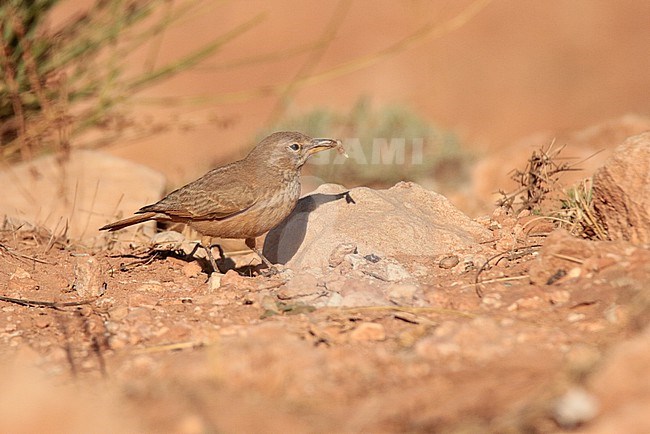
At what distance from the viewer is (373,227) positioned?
495 cm

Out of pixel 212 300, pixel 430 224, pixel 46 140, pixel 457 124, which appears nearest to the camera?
pixel 212 300

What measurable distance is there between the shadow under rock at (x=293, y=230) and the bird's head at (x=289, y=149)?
24 centimetres

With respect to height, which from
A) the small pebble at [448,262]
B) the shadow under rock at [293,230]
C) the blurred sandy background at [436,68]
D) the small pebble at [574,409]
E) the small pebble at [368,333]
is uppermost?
the blurred sandy background at [436,68]

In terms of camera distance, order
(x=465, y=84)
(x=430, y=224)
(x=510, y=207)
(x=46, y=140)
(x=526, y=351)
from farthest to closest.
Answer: (x=465, y=84), (x=46, y=140), (x=510, y=207), (x=430, y=224), (x=526, y=351)

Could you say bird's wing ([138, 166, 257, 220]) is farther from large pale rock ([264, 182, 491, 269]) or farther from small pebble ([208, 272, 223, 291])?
small pebble ([208, 272, 223, 291])

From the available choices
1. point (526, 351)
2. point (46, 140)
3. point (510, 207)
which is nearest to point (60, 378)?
point (526, 351)

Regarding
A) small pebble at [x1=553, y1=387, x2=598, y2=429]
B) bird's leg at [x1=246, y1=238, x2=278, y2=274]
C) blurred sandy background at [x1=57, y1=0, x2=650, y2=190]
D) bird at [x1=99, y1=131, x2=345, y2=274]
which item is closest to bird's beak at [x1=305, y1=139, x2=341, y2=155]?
bird at [x1=99, y1=131, x2=345, y2=274]

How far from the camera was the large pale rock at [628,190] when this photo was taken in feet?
13.3

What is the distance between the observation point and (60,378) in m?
3.27

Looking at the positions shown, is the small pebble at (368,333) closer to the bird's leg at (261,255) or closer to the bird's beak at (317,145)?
the bird's leg at (261,255)

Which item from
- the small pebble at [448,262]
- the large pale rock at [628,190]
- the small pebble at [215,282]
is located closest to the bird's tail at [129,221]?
the small pebble at [215,282]

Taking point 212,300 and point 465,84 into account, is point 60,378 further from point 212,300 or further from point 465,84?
point 465,84

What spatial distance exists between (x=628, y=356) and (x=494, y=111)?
1125cm

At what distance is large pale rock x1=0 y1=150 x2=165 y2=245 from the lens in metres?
6.45
